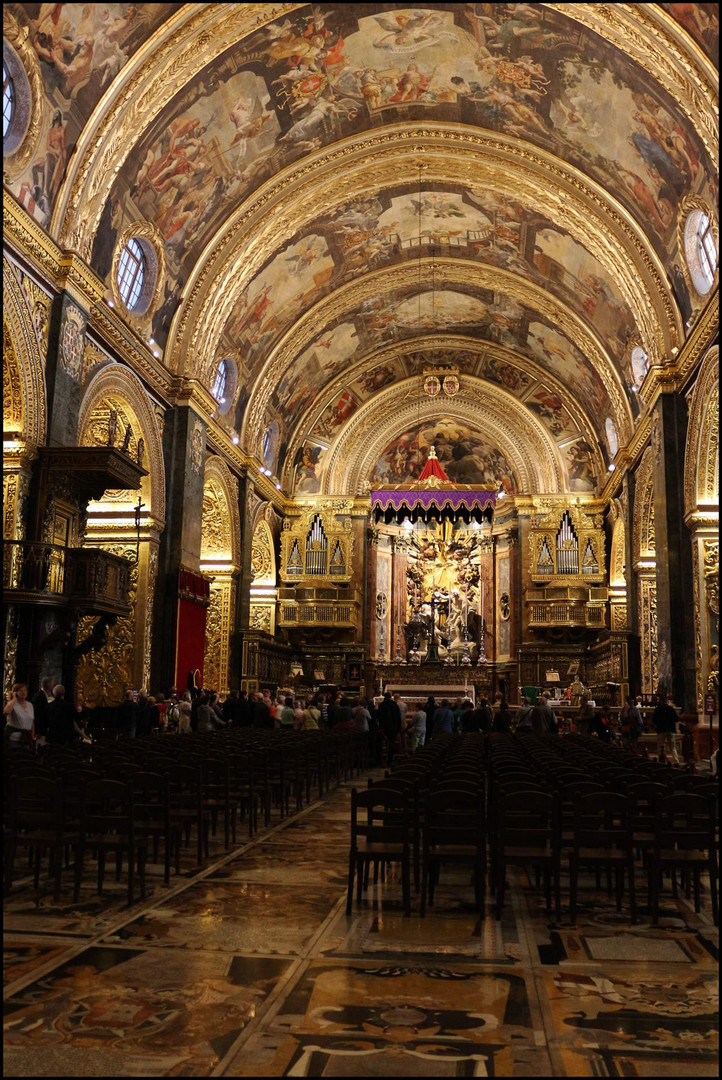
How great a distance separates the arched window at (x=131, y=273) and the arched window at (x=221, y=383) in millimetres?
5060

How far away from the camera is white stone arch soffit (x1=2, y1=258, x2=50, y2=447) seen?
49.1 feet

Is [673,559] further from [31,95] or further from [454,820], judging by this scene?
[31,95]

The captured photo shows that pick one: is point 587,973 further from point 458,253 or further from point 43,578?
point 458,253

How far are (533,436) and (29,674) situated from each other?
22671 millimetres

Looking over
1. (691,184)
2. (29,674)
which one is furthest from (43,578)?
(691,184)

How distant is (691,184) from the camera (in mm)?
17797

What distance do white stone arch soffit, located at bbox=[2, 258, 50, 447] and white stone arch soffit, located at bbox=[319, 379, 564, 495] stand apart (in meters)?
18.6

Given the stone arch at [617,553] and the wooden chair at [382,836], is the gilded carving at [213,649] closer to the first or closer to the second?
the stone arch at [617,553]

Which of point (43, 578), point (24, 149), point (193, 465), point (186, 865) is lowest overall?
point (186, 865)

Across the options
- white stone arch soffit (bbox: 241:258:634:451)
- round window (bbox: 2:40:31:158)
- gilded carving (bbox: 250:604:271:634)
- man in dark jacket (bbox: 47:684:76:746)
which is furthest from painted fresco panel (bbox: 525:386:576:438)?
man in dark jacket (bbox: 47:684:76:746)

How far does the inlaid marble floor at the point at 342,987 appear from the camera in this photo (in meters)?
3.86

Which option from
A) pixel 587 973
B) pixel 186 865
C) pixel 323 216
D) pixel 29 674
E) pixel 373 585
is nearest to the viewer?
pixel 587 973

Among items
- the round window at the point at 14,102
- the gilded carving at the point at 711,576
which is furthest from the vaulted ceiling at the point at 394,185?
the gilded carving at the point at 711,576

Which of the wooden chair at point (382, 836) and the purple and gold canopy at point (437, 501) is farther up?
the purple and gold canopy at point (437, 501)
